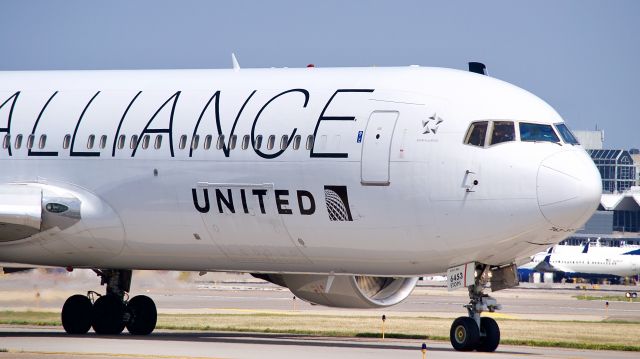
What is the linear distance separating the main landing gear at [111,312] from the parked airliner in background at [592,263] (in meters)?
92.8

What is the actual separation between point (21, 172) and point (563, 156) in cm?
1291

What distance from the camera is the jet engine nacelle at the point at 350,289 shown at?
2835 cm

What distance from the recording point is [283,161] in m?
26.8

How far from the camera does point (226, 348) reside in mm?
26938

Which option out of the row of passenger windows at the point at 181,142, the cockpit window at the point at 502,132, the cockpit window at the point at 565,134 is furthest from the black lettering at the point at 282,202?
the cockpit window at the point at 565,134

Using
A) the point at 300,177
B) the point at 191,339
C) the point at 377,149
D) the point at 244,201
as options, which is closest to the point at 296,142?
the point at 300,177

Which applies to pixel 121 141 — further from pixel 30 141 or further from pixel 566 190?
pixel 566 190

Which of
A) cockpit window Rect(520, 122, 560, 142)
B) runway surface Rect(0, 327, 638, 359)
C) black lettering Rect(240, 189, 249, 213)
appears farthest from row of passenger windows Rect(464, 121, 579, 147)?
black lettering Rect(240, 189, 249, 213)

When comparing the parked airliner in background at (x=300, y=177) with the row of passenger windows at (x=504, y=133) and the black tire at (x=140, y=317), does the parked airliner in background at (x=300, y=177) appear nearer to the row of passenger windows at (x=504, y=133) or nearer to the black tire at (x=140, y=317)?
the row of passenger windows at (x=504, y=133)

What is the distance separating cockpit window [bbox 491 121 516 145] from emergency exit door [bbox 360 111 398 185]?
205 cm

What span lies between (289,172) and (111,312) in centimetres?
790

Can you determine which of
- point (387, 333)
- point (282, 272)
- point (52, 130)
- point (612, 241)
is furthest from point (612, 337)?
point (612, 241)

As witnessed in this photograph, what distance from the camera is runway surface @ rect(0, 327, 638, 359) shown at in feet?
81.6

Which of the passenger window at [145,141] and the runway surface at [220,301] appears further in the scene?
the runway surface at [220,301]
